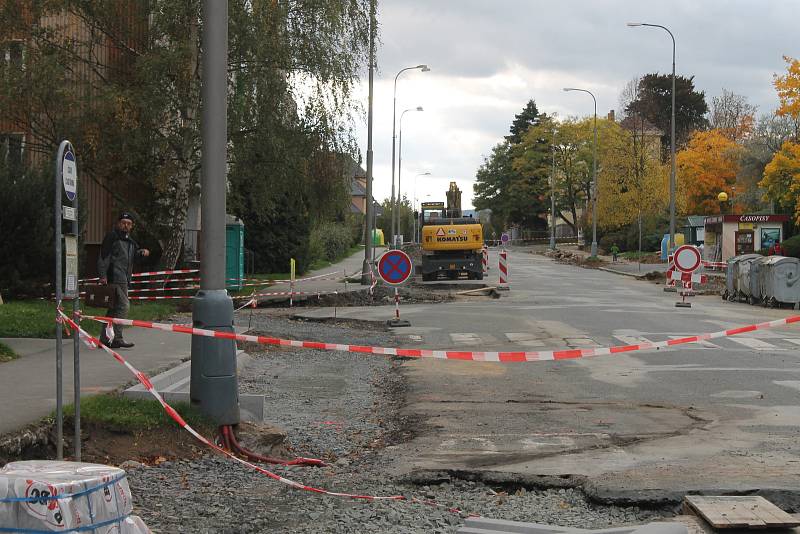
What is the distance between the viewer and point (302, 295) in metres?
26.0

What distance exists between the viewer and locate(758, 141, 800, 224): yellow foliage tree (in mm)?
39844

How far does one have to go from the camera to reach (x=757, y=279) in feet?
84.8

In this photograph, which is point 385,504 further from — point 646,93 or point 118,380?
point 646,93

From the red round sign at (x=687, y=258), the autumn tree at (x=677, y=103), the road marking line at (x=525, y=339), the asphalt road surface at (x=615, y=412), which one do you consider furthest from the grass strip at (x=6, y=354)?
the autumn tree at (x=677, y=103)

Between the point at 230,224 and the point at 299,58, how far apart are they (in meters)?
6.80

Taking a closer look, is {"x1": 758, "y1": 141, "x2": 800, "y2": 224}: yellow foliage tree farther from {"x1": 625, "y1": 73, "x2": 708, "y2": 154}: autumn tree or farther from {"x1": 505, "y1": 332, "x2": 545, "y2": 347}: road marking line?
{"x1": 625, "y1": 73, "x2": 708, "y2": 154}: autumn tree

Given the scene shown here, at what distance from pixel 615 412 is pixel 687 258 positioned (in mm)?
Result: 16046

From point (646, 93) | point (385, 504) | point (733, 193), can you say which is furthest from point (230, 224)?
point (646, 93)

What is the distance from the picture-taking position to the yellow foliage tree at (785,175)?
39.8 m

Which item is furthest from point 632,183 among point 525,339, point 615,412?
point 615,412

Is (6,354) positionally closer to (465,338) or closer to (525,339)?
(465,338)

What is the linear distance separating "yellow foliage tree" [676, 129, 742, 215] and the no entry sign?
158ft

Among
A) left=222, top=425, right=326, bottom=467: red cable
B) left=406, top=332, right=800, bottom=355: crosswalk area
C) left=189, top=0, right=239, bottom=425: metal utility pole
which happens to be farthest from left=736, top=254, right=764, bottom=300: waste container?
left=222, top=425, right=326, bottom=467: red cable

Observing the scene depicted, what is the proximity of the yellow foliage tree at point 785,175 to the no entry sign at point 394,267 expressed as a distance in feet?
82.4
